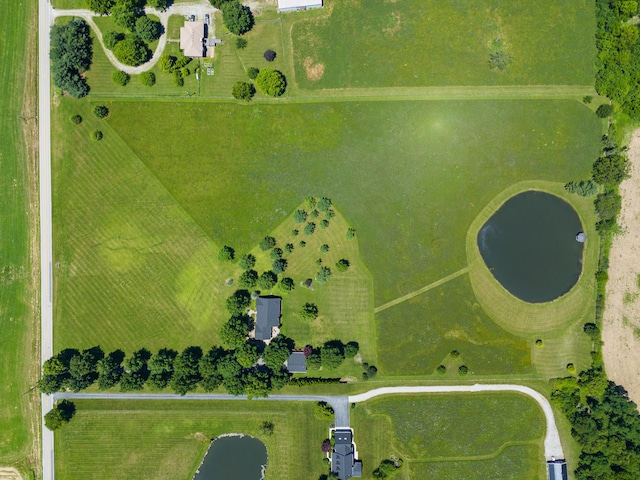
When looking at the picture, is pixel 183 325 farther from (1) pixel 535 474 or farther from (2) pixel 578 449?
(2) pixel 578 449

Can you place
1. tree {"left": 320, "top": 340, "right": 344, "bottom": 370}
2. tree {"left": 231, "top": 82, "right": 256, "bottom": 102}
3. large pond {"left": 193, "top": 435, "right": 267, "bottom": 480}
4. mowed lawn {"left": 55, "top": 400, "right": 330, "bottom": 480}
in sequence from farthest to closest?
large pond {"left": 193, "top": 435, "right": 267, "bottom": 480} < mowed lawn {"left": 55, "top": 400, "right": 330, "bottom": 480} < tree {"left": 231, "top": 82, "right": 256, "bottom": 102} < tree {"left": 320, "top": 340, "right": 344, "bottom": 370}

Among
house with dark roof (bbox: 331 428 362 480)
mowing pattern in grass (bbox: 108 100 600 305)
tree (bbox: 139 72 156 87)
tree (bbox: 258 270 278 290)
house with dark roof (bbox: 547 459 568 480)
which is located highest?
tree (bbox: 139 72 156 87)

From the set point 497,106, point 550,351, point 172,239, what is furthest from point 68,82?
point 550,351

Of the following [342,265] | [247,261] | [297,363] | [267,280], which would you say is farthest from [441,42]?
[297,363]

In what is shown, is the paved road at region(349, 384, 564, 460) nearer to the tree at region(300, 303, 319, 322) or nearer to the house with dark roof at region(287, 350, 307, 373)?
the house with dark roof at region(287, 350, 307, 373)

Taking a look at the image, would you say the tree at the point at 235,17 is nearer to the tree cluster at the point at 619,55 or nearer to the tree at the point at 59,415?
the tree cluster at the point at 619,55

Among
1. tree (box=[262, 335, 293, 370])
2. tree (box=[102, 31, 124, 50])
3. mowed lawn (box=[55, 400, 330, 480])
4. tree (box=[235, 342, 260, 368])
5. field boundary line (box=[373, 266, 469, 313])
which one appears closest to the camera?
tree (box=[235, 342, 260, 368])

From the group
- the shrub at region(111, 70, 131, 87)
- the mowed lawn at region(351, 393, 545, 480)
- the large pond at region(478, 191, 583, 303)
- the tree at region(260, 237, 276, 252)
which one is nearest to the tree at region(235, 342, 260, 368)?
the tree at region(260, 237, 276, 252)
